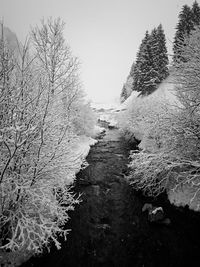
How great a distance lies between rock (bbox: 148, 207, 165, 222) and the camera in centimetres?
811

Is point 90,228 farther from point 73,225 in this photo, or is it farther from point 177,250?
point 177,250

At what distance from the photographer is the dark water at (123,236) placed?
20.2 ft

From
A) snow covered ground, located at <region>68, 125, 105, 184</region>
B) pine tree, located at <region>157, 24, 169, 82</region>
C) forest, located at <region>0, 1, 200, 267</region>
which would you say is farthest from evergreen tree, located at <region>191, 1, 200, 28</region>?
snow covered ground, located at <region>68, 125, 105, 184</region>

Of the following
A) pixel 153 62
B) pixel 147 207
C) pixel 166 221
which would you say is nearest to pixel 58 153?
pixel 147 207

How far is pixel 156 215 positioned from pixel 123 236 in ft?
6.87

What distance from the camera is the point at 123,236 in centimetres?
735

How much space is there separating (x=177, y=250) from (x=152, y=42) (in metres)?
40.9

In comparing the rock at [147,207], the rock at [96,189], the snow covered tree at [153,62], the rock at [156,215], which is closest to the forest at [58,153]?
the rock at [96,189]

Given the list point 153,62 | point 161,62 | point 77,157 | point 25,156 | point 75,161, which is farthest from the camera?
point 153,62

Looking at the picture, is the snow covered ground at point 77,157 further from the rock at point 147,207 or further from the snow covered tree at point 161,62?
the snow covered tree at point 161,62

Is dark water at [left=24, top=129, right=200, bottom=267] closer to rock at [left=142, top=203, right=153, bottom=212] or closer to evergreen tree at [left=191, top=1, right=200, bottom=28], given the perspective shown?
rock at [left=142, top=203, right=153, bottom=212]

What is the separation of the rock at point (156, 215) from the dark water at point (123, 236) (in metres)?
0.29

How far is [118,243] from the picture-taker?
697 cm

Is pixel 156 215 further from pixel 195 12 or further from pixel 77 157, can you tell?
pixel 195 12
